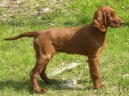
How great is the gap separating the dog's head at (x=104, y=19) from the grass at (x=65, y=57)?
1.04 metres

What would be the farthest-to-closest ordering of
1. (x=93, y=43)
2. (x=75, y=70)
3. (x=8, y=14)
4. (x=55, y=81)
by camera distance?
(x=8, y=14), (x=75, y=70), (x=55, y=81), (x=93, y=43)

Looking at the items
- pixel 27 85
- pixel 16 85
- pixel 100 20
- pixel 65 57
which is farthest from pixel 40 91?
pixel 65 57

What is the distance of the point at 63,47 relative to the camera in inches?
264

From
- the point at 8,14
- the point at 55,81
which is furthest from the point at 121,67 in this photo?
the point at 8,14

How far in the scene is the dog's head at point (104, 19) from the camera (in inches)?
255

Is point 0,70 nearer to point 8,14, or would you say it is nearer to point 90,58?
point 90,58

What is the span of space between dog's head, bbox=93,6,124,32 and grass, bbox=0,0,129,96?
1.04 meters

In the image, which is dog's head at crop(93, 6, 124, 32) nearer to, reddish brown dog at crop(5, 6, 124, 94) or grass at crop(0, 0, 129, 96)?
reddish brown dog at crop(5, 6, 124, 94)

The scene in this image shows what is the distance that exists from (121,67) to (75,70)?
816 mm

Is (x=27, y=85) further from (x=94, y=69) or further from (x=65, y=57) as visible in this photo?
(x=65, y=57)

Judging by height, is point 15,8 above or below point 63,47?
below

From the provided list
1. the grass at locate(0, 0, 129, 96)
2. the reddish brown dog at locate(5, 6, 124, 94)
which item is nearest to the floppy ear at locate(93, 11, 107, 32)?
the reddish brown dog at locate(5, 6, 124, 94)

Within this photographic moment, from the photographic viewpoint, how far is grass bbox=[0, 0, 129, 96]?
6.94 meters

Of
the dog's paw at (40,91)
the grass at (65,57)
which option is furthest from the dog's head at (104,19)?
the dog's paw at (40,91)
